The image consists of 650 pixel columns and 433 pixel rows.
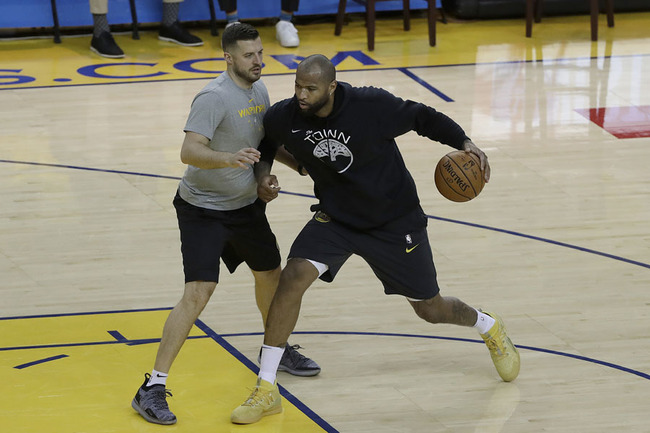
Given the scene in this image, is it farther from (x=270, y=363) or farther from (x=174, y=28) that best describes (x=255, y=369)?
(x=174, y=28)

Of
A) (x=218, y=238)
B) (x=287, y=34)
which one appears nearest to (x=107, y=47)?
(x=287, y=34)

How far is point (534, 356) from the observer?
547 cm

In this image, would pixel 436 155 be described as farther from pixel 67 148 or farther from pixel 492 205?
pixel 67 148

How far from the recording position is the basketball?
504cm

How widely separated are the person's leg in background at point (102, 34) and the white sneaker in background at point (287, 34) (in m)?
1.77

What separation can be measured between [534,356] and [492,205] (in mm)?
2401

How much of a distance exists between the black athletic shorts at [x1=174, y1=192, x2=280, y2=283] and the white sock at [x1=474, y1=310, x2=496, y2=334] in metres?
0.98

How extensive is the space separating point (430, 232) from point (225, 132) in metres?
2.76

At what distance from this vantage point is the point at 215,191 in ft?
16.1

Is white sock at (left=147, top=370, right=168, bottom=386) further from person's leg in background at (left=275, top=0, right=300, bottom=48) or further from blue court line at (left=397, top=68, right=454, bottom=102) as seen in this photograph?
person's leg in background at (left=275, top=0, right=300, bottom=48)

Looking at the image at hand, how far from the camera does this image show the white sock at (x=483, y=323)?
5176mm

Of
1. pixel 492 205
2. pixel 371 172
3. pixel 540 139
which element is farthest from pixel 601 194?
pixel 371 172

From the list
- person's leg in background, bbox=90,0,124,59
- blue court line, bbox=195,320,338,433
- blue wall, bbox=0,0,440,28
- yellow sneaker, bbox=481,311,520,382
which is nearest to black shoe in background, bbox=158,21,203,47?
blue wall, bbox=0,0,440,28

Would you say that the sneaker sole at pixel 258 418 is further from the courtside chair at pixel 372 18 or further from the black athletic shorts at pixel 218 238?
the courtside chair at pixel 372 18
